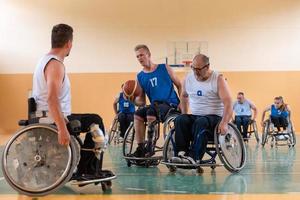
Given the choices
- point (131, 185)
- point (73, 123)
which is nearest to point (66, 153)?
point (73, 123)

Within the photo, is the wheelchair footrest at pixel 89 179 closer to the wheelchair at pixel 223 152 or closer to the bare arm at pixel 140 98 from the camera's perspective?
the wheelchair at pixel 223 152

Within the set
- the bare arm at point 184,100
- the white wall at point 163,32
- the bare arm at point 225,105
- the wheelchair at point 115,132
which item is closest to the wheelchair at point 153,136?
the bare arm at point 184,100

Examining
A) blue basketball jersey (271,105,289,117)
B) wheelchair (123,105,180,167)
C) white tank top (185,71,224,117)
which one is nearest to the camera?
white tank top (185,71,224,117)

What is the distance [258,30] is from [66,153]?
A: 10.2 m

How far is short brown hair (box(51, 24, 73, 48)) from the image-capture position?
3219 mm

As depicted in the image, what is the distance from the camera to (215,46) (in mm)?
12578

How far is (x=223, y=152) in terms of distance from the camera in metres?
4.21

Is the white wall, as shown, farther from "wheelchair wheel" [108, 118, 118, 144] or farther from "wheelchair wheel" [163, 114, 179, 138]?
"wheelchair wheel" [163, 114, 179, 138]

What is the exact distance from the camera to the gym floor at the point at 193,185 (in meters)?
3.31

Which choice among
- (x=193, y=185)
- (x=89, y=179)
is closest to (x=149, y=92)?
(x=193, y=185)

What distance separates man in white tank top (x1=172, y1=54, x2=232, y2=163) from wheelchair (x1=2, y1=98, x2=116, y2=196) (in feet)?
4.32

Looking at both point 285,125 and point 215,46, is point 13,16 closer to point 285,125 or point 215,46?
point 215,46

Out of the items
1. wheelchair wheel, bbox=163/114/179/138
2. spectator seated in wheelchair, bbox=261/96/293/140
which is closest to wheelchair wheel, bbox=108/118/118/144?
spectator seated in wheelchair, bbox=261/96/293/140

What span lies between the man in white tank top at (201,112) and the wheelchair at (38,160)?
1.32 metres
